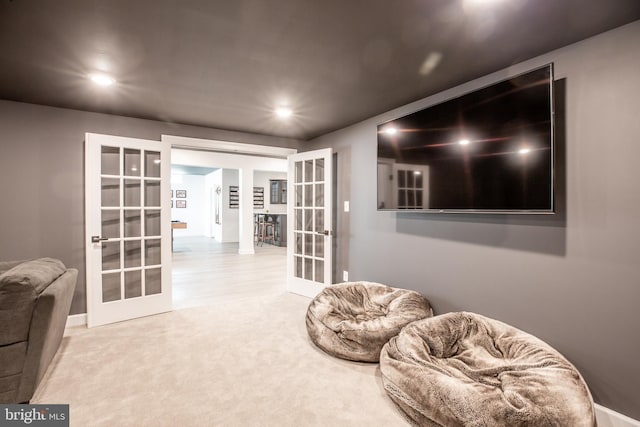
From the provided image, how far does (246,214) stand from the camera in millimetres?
8109

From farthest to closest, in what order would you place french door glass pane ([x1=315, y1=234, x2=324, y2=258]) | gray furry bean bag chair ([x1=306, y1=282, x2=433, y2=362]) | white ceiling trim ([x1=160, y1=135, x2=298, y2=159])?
1. french door glass pane ([x1=315, y1=234, x2=324, y2=258])
2. white ceiling trim ([x1=160, y1=135, x2=298, y2=159])
3. gray furry bean bag chair ([x1=306, y1=282, x2=433, y2=362])

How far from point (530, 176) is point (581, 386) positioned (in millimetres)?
1151

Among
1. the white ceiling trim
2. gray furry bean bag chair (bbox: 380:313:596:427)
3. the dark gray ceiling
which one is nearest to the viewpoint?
gray furry bean bag chair (bbox: 380:313:596:427)

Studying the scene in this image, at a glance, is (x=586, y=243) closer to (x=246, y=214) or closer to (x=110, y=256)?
(x=110, y=256)

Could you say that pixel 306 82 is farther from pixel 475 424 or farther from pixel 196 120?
pixel 475 424

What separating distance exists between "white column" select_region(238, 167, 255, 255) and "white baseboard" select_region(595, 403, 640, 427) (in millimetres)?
6946

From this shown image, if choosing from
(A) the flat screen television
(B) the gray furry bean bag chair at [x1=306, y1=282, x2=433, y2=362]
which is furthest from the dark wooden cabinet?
(A) the flat screen television

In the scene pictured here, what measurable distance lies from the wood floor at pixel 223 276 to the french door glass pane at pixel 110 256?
853 millimetres

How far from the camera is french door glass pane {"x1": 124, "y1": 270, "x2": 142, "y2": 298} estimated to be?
334 cm

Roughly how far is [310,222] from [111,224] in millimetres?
2334

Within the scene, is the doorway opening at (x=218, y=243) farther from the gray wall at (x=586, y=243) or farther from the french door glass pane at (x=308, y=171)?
the gray wall at (x=586, y=243)

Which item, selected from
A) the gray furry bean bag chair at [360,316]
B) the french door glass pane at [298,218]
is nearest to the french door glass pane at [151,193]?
the french door glass pane at [298,218]

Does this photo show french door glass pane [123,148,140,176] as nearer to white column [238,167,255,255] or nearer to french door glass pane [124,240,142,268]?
french door glass pane [124,240,142,268]

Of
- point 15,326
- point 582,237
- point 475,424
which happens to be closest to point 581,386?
point 475,424
